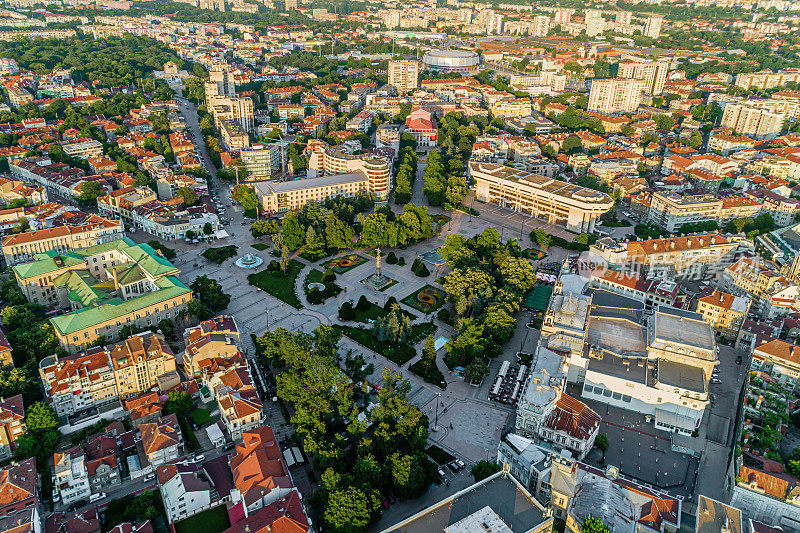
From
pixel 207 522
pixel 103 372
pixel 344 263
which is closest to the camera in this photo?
pixel 207 522

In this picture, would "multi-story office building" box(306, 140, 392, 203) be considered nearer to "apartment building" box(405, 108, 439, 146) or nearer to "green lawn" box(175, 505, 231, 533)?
"apartment building" box(405, 108, 439, 146)

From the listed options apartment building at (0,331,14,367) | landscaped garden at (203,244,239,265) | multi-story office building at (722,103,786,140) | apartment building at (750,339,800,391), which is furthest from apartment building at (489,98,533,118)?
apartment building at (0,331,14,367)

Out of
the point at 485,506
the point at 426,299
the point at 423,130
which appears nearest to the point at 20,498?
the point at 485,506

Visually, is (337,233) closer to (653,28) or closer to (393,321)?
(393,321)

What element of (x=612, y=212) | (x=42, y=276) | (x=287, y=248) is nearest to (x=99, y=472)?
(x=42, y=276)

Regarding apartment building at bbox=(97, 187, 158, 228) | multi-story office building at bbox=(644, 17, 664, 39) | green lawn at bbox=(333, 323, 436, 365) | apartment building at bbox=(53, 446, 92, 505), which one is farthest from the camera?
multi-story office building at bbox=(644, 17, 664, 39)

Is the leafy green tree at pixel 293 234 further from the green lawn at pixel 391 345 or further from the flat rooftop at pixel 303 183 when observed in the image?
the green lawn at pixel 391 345
